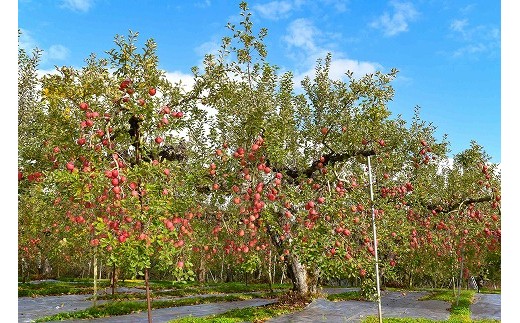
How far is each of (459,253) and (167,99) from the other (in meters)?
13.7

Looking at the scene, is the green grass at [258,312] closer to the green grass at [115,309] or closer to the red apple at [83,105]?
the green grass at [115,309]

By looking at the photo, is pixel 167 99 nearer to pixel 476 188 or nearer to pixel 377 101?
pixel 377 101

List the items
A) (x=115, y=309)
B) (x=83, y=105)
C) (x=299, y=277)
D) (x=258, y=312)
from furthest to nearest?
(x=299, y=277) < (x=115, y=309) < (x=258, y=312) < (x=83, y=105)

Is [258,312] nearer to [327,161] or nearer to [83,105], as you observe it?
[327,161]

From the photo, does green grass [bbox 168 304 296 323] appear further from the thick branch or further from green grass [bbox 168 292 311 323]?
the thick branch

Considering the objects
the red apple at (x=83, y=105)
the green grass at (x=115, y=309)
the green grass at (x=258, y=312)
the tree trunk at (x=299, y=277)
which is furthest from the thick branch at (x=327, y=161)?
the green grass at (x=115, y=309)

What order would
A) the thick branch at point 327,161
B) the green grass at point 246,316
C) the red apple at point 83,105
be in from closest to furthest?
1. the red apple at point 83,105
2. the thick branch at point 327,161
3. the green grass at point 246,316

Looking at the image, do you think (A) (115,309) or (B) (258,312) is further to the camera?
(A) (115,309)

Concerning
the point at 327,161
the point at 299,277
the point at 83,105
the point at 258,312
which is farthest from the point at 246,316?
the point at 83,105

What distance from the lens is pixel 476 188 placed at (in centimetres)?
1405

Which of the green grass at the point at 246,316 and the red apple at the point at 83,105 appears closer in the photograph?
the red apple at the point at 83,105

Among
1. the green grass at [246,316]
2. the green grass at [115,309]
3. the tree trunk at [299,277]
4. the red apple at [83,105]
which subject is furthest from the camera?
the tree trunk at [299,277]

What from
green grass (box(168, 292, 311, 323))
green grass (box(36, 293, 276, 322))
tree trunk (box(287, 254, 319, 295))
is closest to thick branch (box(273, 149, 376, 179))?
green grass (box(168, 292, 311, 323))

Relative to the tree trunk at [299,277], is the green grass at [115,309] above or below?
below
